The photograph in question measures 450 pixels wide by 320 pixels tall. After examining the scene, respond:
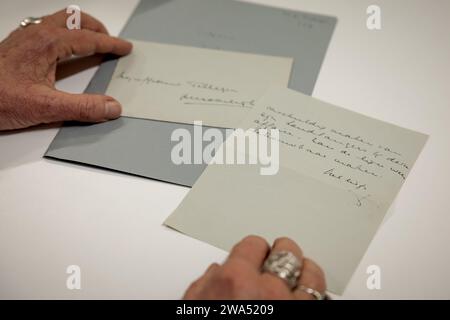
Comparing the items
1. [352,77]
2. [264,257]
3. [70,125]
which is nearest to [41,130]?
[70,125]

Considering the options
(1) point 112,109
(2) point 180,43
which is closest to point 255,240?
(1) point 112,109

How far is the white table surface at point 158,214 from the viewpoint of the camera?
0.54 metres

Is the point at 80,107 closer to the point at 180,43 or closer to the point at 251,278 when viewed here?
the point at 180,43

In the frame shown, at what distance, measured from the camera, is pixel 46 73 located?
2.37ft

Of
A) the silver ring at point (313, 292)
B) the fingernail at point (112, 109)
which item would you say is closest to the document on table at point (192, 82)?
the fingernail at point (112, 109)

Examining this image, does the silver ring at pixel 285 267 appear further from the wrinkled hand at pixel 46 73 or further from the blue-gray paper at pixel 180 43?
the wrinkled hand at pixel 46 73

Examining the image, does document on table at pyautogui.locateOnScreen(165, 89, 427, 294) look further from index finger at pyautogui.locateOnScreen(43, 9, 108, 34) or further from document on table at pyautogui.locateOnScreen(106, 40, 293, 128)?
index finger at pyautogui.locateOnScreen(43, 9, 108, 34)

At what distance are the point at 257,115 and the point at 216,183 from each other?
0.48ft

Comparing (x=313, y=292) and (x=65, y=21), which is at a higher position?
(x=65, y=21)

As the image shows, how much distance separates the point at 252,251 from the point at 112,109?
34cm

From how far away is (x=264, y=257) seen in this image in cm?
51

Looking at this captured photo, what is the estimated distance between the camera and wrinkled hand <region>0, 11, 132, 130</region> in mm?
661

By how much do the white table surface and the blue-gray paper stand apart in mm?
23
